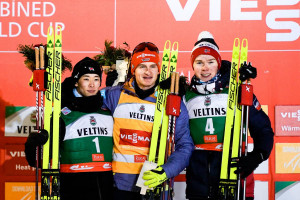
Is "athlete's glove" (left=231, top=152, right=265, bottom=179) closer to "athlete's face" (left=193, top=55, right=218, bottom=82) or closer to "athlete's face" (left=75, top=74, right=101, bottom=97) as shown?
"athlete's face" (left=193, top=55, right=218, bottom=82)

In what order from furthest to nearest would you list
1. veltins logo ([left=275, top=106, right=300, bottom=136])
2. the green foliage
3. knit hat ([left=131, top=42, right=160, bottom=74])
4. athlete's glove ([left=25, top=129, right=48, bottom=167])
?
veltins logo ([left=275, top=106, right=300, bottom=136])
the green foliage
knit hat ([left=131, top=42, right=160, bottom=74])
athlete's glove ([left=25, top=129, right=48, bottom=167])

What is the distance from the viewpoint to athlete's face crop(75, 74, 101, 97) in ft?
9.17

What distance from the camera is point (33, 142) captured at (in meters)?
2.62

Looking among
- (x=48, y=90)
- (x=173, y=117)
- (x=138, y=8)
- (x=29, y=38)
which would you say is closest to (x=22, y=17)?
(x=29, y=38)

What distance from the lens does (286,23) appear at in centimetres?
423

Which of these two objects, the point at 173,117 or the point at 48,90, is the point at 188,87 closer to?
the point at 173,117

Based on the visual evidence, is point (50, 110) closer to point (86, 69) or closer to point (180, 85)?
point (86, 69)

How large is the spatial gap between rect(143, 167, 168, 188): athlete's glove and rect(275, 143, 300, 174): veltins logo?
2.07 meters

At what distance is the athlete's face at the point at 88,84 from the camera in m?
2.80

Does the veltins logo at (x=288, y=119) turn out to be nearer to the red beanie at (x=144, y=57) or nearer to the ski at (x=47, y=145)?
the red beanie at (x=144, y=57)

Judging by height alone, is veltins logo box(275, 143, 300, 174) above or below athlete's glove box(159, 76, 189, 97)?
below

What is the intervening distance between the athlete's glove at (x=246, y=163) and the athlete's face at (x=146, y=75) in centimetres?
80

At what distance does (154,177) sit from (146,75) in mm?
737

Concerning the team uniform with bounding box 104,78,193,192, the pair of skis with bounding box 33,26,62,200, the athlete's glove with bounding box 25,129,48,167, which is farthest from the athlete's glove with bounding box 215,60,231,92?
the athlete's glove with bounding box 25,129,48,167
